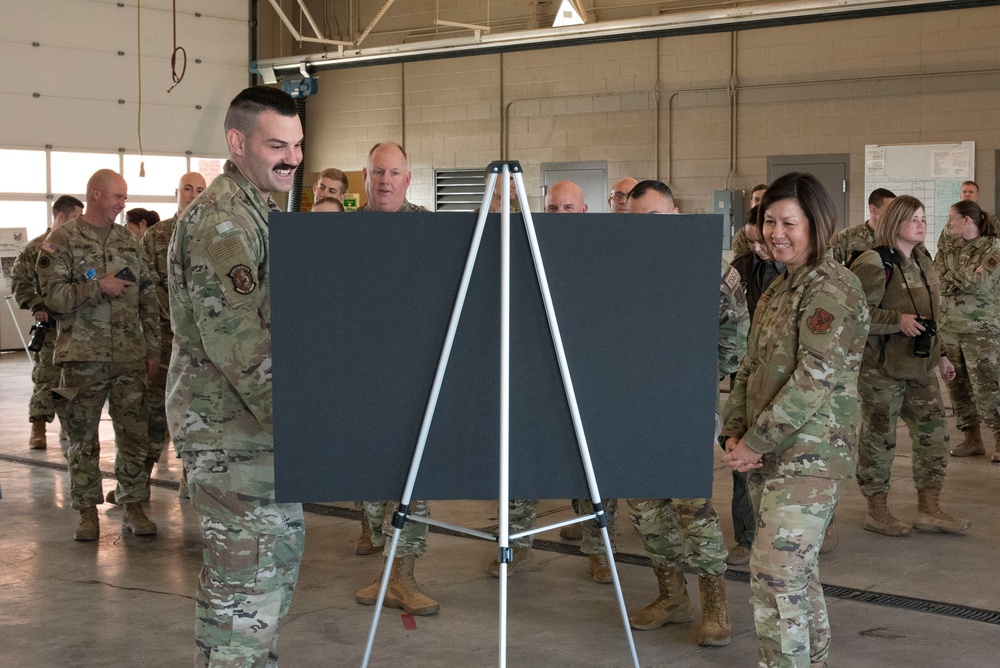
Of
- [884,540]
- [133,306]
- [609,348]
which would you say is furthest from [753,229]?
[609,348]

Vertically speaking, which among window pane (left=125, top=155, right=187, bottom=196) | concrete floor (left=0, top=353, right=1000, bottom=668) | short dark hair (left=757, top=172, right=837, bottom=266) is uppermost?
window pane (left=125, top=155, right=187, bottom=196)

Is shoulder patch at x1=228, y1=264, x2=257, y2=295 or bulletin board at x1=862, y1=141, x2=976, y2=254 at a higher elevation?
bulletin board at x1=862, y1=141, x2=976, y2=254

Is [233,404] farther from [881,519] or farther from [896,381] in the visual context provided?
[881,519]

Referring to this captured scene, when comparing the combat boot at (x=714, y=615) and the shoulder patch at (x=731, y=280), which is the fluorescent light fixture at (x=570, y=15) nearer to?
the shoulder patch at (x=731, y=280)

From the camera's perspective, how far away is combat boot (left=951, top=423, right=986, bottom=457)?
7.96 metres

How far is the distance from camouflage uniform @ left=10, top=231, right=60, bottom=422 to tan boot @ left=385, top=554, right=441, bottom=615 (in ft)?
14.7

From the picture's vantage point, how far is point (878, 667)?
3.91 meters

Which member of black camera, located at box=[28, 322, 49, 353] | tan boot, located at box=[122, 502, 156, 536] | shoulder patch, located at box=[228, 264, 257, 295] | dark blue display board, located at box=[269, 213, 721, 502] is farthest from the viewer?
black camera, located at box=[28, 322, 49, 353]

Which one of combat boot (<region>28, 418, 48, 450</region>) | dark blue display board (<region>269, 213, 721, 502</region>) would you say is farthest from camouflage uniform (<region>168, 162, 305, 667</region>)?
combat boot (<region>28, 418, 48, 450</region>)

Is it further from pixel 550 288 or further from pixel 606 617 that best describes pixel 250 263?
pixel 606 617

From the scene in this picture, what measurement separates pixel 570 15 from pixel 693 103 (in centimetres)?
214

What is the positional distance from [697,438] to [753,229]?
144 inches

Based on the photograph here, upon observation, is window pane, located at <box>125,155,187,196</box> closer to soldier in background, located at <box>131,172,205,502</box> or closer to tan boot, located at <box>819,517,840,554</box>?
soldier in background, located at <box>131,172,205,502</box>

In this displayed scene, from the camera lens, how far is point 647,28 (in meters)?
12.0
